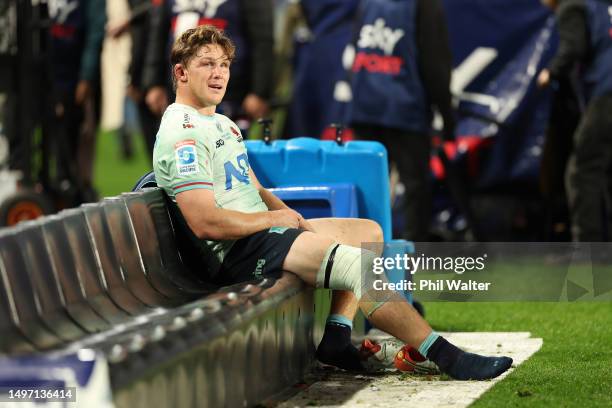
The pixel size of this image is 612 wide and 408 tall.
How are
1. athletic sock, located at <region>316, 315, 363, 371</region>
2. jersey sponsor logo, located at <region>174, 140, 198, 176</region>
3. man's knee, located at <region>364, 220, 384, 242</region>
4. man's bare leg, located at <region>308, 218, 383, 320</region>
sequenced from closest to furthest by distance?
jersey sponsor logo, located at <region>174, 140, 198, 176</region> → athletic sock, located at <region>316, 315, 363, 371</region> → man's bare leg, located at <region>308, 218, 383, 320</region> → man's knee, located at <region>364, 220, 384, 242</region>

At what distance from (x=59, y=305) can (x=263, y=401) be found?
36.3 inches

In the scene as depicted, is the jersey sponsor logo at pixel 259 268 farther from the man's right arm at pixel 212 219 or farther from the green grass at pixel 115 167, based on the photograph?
the green grass at pixel 115 167

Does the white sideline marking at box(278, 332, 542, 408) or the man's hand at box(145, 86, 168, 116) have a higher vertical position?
the man's hand at box(145, 86, 168, 116)

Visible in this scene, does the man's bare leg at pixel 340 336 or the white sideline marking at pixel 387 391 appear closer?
the white sideline marking at pixel 387 391

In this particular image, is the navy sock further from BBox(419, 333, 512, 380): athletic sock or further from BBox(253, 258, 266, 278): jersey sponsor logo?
BBox(253, 258, 266, 278): jersey sponsor logo

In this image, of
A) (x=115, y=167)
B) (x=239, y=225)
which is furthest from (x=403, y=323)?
(x=115, y=167)

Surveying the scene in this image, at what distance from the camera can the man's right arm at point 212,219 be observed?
621 centimetres

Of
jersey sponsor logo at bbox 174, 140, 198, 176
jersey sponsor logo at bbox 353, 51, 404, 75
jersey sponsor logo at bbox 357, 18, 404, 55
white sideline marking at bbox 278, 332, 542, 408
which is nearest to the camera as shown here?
white sideline marking at bbox 278, 332, 542, 408

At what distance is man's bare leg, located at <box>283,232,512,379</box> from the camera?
623cm

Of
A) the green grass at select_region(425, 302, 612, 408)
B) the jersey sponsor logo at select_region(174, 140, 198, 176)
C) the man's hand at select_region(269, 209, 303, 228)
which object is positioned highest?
the jersey sponsor logo at select_region(174, 140, 198, 176)

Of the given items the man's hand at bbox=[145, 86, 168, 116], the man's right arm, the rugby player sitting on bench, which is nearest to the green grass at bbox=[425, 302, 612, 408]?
the rugby player sitting on bench

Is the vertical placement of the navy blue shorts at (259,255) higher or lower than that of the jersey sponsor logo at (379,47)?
lower

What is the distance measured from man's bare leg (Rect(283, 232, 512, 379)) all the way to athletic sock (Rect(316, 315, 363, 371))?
31 cm

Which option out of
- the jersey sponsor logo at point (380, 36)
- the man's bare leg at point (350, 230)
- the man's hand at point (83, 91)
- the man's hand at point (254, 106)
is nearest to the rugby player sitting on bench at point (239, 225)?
the man's bare leg at point (350, 230)
